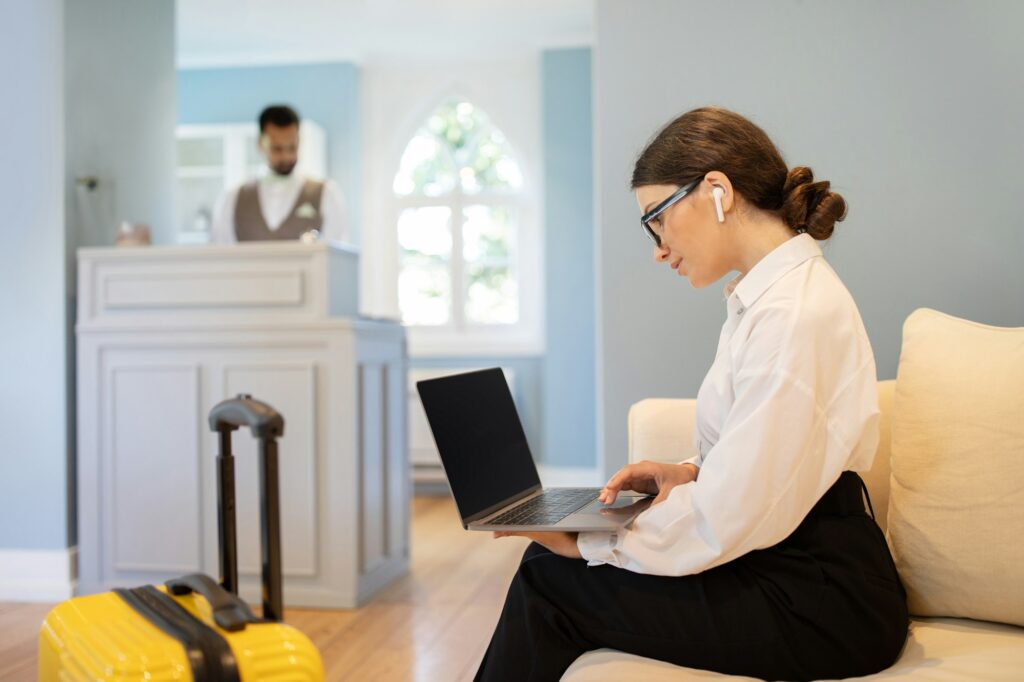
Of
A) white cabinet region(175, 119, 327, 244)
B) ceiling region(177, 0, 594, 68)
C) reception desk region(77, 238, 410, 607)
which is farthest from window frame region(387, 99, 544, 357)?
reception desk region(77, 238, 410, 607)

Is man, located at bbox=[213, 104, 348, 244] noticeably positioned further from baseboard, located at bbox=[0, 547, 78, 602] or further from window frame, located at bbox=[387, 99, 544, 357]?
window frame, located at bbox=[387, 99, 544, 357]

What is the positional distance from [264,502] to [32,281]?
2.71 meters

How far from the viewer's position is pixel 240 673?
1109mm

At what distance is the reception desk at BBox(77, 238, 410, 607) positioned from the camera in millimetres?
3207

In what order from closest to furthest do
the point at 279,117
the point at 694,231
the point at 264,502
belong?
the point at 264,502, the point at 694,231, the point at 279,117

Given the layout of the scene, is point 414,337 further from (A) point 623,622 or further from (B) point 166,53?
(A) point 623,622

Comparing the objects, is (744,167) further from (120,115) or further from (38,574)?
(120,115)

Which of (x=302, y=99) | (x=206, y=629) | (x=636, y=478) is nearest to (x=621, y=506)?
(x=636, y=478)

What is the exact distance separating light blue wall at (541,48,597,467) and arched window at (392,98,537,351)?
0.39 meters

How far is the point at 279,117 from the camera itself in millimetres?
4195

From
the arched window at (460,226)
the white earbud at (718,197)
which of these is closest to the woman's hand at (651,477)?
the white earbud at (718,197)

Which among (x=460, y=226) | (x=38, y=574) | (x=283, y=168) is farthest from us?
(x=460, y=226)

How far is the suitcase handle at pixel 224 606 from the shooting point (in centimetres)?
115

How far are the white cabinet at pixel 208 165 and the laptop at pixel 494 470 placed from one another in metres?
4.79
